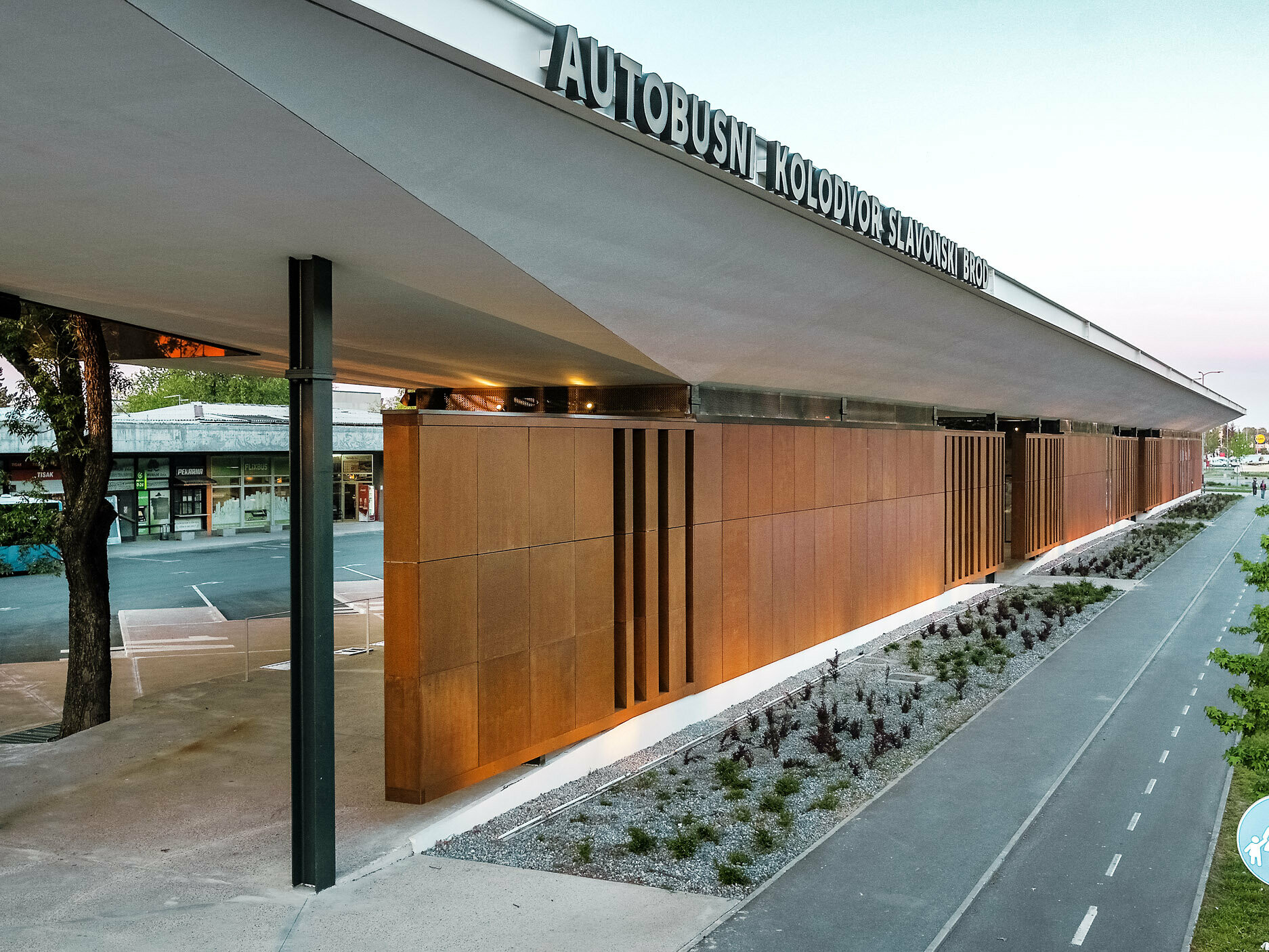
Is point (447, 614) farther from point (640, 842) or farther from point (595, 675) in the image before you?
point (595, 675)

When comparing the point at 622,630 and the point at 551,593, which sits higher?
the point at 551,593

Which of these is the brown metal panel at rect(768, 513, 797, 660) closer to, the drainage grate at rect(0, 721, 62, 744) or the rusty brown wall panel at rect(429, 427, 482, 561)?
the rusty brown wall panel at rect(429, 427, 482, 561)

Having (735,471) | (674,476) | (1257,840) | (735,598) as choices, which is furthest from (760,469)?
(1257,840)

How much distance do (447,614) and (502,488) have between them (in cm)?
190

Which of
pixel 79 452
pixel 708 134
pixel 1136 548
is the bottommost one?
pixel 1136 548

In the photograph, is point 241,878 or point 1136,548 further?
point 1136,548

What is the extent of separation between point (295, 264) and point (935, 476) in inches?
916

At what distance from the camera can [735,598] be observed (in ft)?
65.8

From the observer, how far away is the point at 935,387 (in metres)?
28.2

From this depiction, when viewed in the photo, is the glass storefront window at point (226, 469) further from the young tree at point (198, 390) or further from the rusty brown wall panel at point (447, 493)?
the rusty brown wall panel at point (447, 493)

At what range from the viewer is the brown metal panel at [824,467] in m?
23.3

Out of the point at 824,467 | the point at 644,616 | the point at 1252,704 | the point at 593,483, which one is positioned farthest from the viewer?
the point at 824,467

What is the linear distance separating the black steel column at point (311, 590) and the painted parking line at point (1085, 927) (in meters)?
7.68

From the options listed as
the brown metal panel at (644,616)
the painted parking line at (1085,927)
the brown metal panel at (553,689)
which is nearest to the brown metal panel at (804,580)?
the brown metal panel at (644,616)
